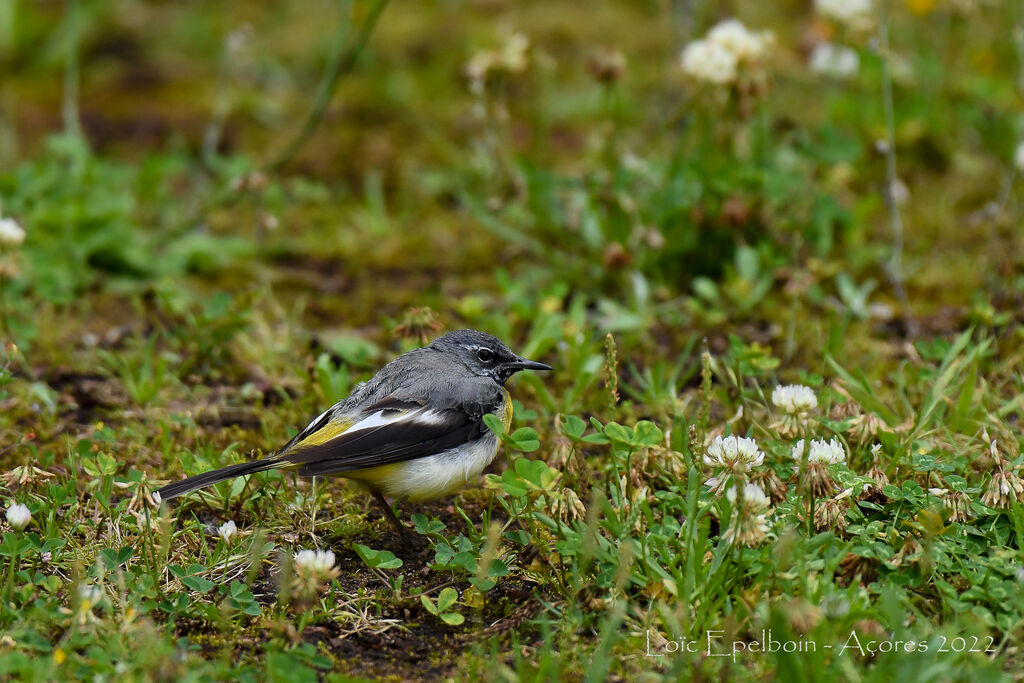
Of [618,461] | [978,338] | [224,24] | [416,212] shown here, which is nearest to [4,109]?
[224,24]

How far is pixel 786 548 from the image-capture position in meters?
3.08

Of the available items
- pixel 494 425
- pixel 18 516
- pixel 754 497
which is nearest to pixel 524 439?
pixel 494 425

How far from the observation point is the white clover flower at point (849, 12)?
21.7 feet

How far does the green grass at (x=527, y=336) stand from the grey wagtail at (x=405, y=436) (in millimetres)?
200

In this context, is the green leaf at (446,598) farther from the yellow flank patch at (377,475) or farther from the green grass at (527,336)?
the yellow flank patch at (377,475)

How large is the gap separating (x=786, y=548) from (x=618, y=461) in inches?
55.0

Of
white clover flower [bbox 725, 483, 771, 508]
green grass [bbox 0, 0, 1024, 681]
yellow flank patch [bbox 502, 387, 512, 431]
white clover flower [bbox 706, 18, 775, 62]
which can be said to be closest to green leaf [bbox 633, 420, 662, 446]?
green grass [bbox 0, 0, 1024, 681]

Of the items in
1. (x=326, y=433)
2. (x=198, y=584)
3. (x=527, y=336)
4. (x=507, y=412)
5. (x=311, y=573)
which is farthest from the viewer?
(x=527, y=336)

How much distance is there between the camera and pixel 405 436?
13.9ft

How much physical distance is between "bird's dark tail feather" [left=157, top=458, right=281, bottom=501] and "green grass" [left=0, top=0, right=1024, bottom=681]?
0.53ft

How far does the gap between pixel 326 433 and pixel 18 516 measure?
45.7 inches

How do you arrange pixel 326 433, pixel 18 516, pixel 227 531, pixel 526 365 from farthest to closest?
pixel 526 365 < pixel 326 433 < pixel 227 531 < pixel 18 516

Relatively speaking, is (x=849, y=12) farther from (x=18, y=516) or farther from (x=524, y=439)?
(x=18, y=516)

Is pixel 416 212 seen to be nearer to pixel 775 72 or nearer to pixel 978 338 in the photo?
pixel 775 72
